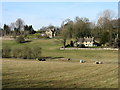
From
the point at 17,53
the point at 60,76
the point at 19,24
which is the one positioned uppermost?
the point at 19,24

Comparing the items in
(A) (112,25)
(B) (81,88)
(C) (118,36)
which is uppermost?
(A) (112,25)

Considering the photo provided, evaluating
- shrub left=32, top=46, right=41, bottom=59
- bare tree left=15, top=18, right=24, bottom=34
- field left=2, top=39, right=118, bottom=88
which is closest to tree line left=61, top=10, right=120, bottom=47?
shrub left=32, top=46, right=41, bottom=59

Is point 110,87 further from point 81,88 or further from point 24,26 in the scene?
point 24,26

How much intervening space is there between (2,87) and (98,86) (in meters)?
5.08

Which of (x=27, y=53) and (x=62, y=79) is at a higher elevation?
(x=27, y=53)

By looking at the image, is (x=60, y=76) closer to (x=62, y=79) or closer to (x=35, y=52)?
(x=62, y=79)

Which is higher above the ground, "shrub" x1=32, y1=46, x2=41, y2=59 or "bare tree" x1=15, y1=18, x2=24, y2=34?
"bare tree" x1=15, y1=18, x2=24, y2=34

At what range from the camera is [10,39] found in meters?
83.4

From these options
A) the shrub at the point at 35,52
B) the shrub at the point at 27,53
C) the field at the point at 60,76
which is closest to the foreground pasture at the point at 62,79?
the field at the point at 60,76

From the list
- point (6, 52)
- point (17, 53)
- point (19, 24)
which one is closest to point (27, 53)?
point (17, 53)

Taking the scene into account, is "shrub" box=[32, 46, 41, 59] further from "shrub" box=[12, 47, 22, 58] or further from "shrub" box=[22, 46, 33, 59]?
"shrub" box=[12, 47, 22, 58]

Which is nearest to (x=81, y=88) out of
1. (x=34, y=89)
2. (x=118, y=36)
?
(x=34, y=89)

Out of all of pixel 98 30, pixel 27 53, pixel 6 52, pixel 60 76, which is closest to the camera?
pixel 60 76

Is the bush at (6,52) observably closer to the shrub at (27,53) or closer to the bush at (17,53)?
the bush at (17,53)
